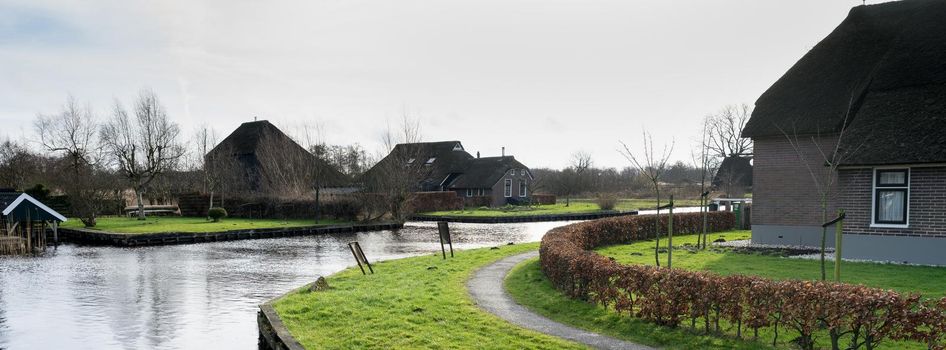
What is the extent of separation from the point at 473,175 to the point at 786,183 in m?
43.0

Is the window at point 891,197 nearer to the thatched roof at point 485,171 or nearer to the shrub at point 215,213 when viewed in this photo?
the shrub at point 215,213

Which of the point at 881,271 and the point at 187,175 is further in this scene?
the point at 187,175

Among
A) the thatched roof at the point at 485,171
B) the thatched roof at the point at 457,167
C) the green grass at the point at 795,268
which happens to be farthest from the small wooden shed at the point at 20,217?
the thatched roof at the point at 485,171

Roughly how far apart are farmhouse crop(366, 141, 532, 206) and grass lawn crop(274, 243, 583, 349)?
146 ft

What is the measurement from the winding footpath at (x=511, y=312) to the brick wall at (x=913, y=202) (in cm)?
1012

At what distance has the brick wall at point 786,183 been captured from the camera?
69.5 feet

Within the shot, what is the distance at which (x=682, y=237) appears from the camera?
26.4 metres

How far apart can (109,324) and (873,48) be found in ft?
77.7

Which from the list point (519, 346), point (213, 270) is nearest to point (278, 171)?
point (213, 270)

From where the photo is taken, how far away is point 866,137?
58.9 ft

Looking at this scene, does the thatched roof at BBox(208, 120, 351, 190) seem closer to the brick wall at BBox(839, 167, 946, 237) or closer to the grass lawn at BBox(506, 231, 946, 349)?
the grass lawn at BBox(506, 231, 946, 349)

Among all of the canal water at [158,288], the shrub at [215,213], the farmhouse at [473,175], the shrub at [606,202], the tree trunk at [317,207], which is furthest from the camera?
the farmhouse at [473,175]

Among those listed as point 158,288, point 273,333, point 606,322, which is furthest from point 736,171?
point 273,333

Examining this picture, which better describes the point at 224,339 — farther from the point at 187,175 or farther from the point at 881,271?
the point at 187,175
